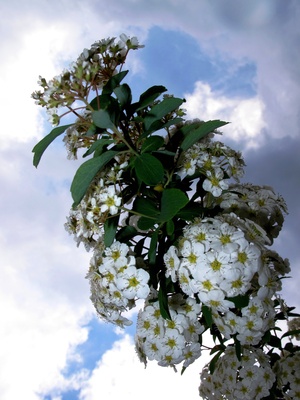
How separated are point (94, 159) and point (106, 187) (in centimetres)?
13

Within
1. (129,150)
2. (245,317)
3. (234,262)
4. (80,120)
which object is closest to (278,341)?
(245,317)

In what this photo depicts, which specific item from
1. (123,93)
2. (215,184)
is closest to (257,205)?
(215,184)

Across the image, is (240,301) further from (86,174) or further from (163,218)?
(86,174)

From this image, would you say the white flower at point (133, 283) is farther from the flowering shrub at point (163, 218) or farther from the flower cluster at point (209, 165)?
the flower cluster at point (209, 165)

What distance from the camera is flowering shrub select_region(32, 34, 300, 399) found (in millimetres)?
2148

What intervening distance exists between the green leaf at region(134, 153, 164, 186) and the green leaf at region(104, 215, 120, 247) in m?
0.29

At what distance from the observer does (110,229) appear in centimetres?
235

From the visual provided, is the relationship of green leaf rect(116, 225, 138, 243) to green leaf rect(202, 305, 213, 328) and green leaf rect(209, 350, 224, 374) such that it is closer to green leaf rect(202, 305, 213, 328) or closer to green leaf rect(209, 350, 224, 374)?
green leaf rect(202, 305, 213, 328)

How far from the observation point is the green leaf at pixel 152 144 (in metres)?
2.27

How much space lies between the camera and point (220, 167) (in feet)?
7.87

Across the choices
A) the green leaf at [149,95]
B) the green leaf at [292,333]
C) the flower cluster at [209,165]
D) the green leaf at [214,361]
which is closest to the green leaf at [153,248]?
the flower cluster at [209,165]

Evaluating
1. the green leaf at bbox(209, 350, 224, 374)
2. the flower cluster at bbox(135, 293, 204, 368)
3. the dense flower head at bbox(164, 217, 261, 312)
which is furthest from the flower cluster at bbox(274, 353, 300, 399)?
the dense flower head at bbox(164, 217, 261, 312)

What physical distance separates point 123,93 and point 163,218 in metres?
0.59

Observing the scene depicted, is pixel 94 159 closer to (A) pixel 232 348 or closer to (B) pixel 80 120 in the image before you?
(B) pixel 80 120
